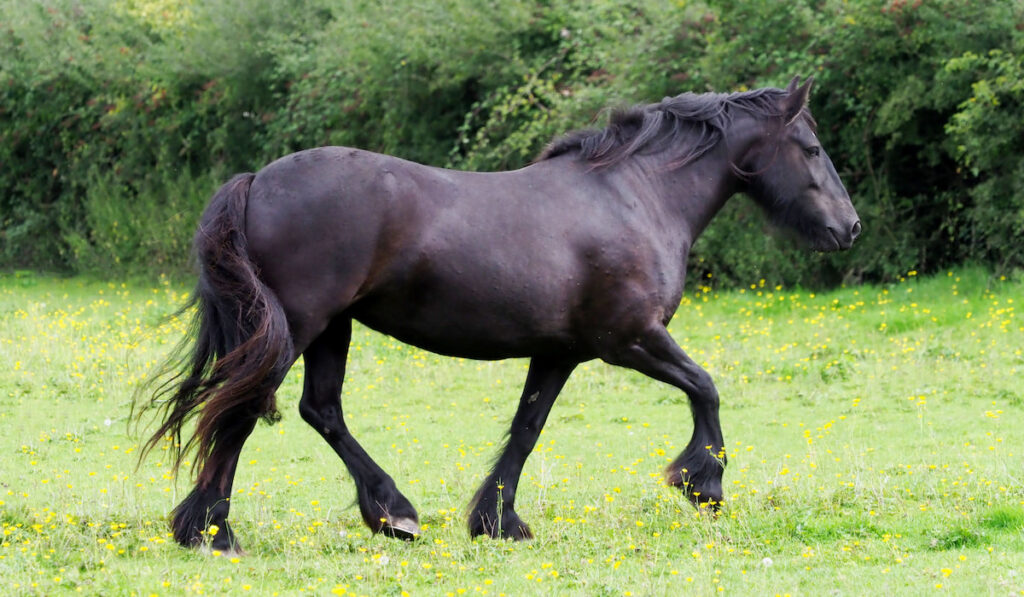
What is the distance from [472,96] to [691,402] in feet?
50.0

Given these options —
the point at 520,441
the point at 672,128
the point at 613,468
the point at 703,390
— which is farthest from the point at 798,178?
the point at 613,468

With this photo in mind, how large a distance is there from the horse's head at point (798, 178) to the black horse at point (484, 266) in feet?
0.04

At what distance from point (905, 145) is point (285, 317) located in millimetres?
12561

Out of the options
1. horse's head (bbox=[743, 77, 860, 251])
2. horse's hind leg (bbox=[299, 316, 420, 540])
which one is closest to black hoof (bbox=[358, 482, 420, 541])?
horse's hind leg (bbox=[299, 316, 420, 540])

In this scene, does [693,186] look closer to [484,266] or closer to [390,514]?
[484,266]

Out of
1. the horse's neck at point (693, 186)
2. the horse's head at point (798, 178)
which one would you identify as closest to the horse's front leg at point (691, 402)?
the horse's neck at point (693, 186)

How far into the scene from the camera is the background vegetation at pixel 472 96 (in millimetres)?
15195

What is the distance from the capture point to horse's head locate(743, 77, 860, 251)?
275 inches

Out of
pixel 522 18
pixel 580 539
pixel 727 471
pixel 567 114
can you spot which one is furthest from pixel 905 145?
pixel 580 539

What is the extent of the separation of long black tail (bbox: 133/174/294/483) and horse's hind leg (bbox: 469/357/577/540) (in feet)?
3.98

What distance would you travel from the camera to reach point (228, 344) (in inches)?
230

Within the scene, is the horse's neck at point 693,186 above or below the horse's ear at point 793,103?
below

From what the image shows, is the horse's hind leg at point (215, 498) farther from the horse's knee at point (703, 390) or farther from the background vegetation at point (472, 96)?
the background vegetation at point (472, 96)

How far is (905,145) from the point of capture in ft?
54.1
